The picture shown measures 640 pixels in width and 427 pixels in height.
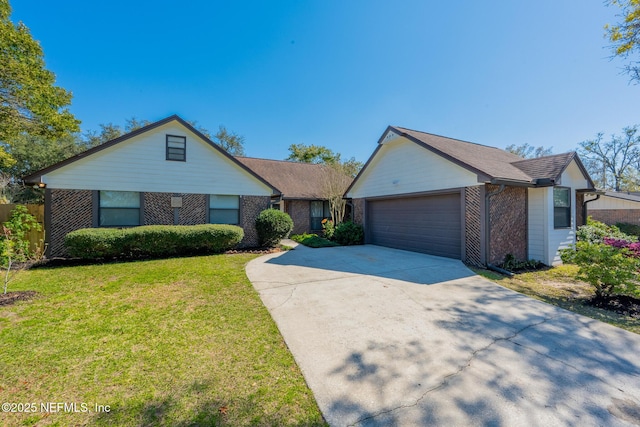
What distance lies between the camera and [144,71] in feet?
40.6

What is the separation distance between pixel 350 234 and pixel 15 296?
11.2 m

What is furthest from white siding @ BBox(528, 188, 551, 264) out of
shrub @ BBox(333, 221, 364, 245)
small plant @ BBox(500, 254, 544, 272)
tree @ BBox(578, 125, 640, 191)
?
tree @ BBox(578, 125, 640, 191)

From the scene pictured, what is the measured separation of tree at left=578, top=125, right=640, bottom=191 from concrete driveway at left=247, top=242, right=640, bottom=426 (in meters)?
41.1

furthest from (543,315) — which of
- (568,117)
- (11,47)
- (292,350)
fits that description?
(11,47)

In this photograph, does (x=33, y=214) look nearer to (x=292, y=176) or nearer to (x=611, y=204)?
(x=292, y=176)

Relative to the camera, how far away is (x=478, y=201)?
27.2ft

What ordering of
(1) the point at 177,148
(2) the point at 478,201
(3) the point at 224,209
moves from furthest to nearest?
(3) the point at 224,209 → (1) the point at 177,148 → (2) the point at 478,201

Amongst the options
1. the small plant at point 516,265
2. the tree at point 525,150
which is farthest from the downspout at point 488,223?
the tree at point 525,150

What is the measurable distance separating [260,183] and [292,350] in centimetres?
1000

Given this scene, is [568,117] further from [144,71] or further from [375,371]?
[144,71]

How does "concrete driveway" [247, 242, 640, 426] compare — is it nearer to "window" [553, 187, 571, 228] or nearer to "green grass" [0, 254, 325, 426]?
"green grass" [0, 254, 325, 426]

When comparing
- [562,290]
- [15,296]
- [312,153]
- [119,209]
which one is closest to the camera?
[15,296]

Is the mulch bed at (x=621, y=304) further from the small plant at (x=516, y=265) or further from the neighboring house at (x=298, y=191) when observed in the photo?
the neighboring house at (x=298, y=191)

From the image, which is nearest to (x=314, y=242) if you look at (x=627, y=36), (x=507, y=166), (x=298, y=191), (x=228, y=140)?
(x=298, y=191)
